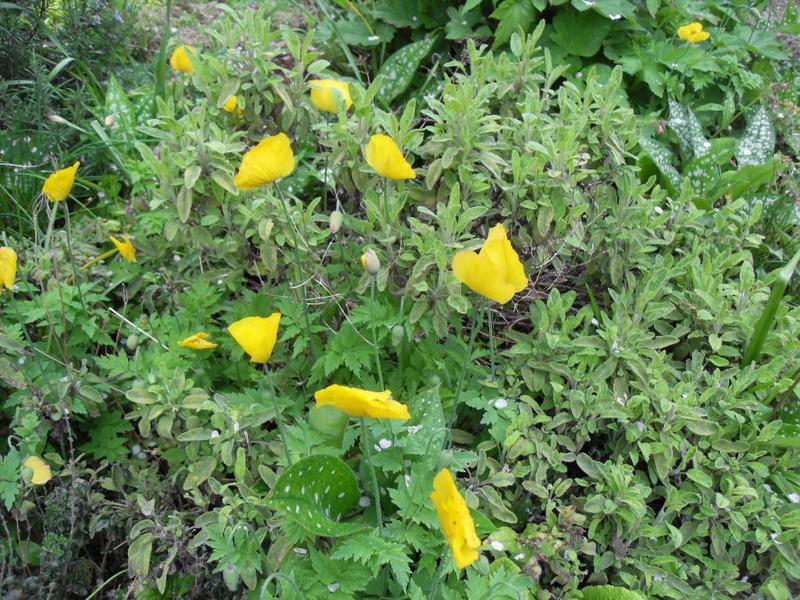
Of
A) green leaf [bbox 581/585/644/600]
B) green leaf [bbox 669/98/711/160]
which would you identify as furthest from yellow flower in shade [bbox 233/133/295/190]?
green leaf [bbox 669/98/711/160]

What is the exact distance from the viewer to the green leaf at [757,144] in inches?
101

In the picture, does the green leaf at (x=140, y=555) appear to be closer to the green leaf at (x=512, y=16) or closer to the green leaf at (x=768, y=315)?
the green leaf at (x=768, y=315)

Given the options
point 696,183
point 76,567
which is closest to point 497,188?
point 696,183

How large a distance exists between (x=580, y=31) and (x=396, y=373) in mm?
1803

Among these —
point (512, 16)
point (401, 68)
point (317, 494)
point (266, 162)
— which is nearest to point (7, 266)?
point (266, 162)

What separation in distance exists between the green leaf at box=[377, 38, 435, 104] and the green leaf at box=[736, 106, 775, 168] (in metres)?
1.27

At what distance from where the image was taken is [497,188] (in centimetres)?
186

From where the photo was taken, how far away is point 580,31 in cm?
278

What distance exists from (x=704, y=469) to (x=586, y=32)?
184 centimetres

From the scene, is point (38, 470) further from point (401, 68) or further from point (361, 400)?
point (401, 68)

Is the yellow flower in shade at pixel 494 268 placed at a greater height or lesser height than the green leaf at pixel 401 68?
greater

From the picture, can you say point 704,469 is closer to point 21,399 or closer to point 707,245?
point 707,245

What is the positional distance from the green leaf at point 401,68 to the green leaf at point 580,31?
519 mm

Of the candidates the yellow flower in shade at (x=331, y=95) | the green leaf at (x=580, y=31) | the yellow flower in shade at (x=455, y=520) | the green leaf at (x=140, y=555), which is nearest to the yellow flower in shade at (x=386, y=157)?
the yellow flower in shade at (x=331, y=95)
